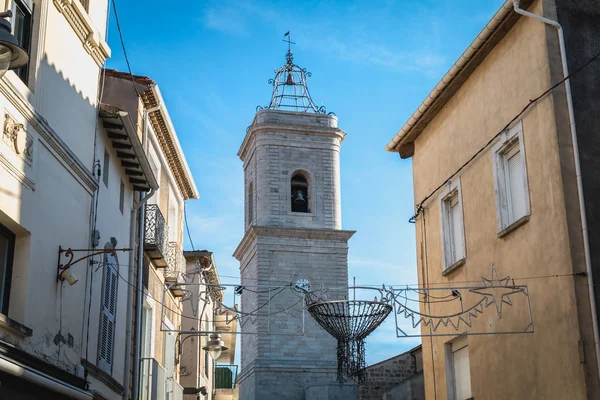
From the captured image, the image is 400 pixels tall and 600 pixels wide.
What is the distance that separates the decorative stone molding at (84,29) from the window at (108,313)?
2950 millimetres

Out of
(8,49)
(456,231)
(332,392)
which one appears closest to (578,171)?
(456,231)

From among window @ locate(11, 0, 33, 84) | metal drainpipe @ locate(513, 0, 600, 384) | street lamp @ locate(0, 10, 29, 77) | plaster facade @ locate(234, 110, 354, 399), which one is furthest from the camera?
plaster facade @ locate(234, 110, 354, 399)

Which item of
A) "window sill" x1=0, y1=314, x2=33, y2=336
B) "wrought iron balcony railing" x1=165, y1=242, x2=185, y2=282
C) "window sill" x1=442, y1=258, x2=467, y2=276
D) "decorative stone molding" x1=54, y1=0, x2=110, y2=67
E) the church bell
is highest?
the church bell

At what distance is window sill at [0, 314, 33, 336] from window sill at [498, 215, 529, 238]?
691 cm

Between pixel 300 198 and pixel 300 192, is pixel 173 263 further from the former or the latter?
pixel 300 192

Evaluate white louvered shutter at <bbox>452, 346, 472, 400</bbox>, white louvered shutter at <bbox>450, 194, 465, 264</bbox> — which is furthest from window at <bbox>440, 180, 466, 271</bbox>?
white louvered shutter at <bbox>452, 346, 472, 400</bbox>

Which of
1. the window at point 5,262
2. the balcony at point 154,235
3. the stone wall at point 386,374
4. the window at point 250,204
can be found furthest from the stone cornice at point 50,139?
the window at point 250,204

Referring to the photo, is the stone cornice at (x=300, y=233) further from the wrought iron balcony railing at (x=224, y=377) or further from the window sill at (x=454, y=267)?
the window sill at (x=454, y=267)

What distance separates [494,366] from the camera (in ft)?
46.0

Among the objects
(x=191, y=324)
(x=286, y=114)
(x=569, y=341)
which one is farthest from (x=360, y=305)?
(x=286, y=114)

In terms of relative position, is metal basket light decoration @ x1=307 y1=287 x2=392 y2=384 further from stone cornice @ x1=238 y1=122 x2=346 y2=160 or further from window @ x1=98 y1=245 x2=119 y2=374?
stone cornice @ x1=238 y1=122 x2=346 y2=160

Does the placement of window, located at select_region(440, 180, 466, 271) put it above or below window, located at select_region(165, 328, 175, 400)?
above

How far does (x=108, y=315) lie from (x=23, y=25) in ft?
16.4

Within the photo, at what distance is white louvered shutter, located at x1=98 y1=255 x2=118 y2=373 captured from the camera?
13742mm
